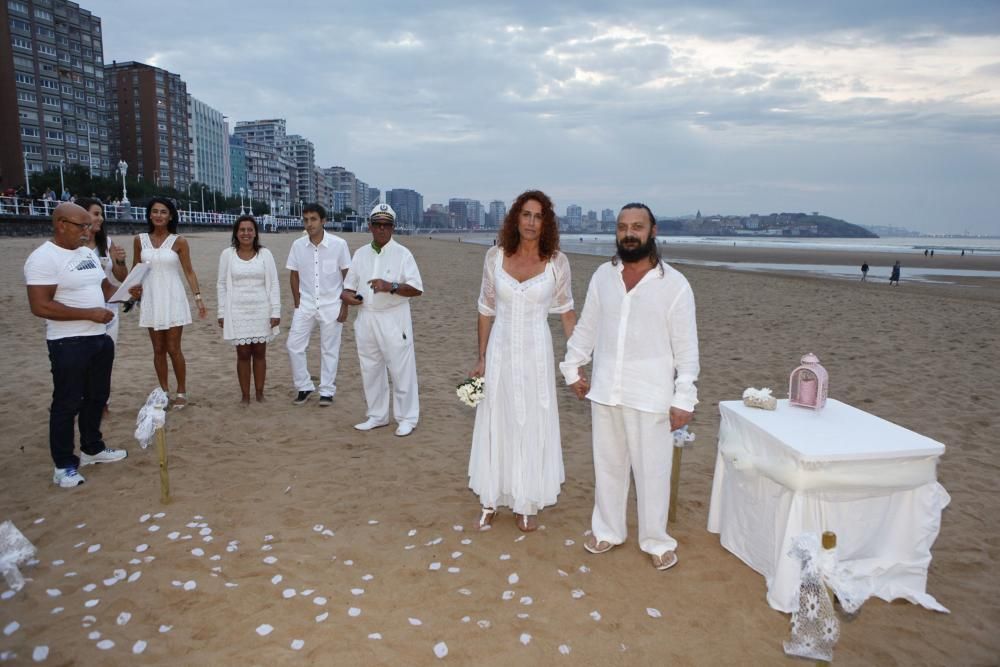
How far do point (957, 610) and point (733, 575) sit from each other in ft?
4.05

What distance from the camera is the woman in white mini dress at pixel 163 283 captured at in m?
6.72

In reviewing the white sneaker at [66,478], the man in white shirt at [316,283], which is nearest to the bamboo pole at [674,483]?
the man in white shirt at [316,283]

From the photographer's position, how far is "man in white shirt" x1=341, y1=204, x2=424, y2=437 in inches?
246

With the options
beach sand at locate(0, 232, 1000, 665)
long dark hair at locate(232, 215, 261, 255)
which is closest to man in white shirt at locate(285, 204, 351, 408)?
long dark hair at locate(232, 215, 261, 255)

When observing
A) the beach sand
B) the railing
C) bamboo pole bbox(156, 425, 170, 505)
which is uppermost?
the railing

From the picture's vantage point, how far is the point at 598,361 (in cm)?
406

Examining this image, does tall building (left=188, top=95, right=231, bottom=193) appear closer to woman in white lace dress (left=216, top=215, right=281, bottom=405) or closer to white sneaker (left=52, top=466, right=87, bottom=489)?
woman in white lace dress (left=216, top=215, right=281, bottom=405)

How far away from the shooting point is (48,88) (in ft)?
274

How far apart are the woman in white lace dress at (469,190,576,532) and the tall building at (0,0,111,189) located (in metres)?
84.4

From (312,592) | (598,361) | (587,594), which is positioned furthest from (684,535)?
(312,592)

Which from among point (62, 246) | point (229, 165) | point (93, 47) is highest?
point (93, 47)

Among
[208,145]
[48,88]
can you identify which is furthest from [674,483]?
[208,145]

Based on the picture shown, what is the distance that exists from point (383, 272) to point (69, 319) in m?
2.68

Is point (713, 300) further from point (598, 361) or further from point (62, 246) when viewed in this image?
point (62, 246)
